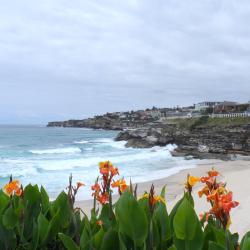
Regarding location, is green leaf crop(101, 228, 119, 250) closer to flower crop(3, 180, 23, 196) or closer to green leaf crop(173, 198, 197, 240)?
green leaf crop(173, 198, 197, 240)

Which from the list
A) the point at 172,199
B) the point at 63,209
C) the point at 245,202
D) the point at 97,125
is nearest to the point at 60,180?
the point at 172,199

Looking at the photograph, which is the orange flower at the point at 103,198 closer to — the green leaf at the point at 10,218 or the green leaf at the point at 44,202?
the green leaf at the point at 44,202

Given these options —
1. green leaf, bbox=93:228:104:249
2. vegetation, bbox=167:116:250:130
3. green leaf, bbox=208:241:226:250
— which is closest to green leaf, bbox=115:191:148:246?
green leaf, bbox=93:228:104:249

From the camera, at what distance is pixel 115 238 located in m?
2.38

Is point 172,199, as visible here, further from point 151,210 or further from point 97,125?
point 97,125

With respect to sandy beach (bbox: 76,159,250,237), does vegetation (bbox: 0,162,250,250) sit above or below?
above

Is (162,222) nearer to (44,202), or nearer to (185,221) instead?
(185,221)

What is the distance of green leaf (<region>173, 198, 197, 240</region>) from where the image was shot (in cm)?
217

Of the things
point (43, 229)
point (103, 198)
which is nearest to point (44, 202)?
point (43, 229)

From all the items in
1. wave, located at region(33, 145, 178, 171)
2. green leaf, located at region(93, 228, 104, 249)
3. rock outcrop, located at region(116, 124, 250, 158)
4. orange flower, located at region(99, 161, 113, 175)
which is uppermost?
orange flower, located at region(99, 161, 113, 175)

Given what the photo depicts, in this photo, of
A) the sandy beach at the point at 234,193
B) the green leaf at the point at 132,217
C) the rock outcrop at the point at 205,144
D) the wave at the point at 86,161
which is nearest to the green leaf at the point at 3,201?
the green leaf at the point at 132,217

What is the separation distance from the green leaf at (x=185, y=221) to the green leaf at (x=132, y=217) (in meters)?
0.18

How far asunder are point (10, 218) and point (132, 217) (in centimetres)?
86

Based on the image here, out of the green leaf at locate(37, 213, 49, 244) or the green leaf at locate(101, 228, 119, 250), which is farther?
the green leaf at locate(37, 213, 49, 244)
